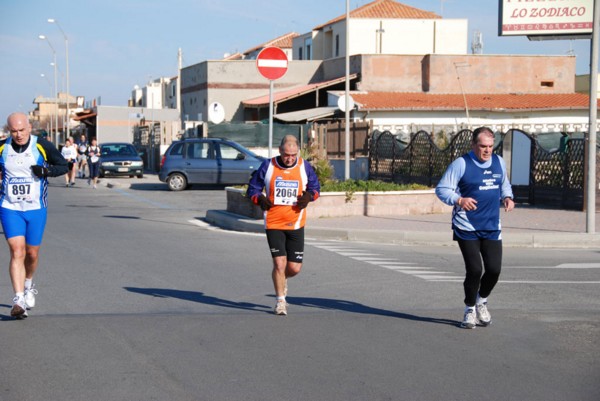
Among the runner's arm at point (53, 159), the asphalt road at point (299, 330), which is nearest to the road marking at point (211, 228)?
the asphalt road at point (299, 330)

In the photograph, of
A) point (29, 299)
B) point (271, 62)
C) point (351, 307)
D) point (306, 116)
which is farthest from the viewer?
point (306, 116)

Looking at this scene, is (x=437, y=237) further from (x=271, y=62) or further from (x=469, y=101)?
(x=469, y=101)

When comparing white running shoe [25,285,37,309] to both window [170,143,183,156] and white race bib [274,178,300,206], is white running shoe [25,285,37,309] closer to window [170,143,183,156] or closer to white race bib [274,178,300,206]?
white race bib [274,178,300,206]

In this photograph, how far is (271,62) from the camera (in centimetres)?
1719

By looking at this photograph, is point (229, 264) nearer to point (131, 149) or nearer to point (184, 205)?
point (184, 205)

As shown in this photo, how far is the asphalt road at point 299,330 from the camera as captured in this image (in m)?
6.21

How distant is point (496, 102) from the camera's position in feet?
163

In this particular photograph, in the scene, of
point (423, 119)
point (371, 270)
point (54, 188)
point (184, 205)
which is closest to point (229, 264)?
point (371, 270)

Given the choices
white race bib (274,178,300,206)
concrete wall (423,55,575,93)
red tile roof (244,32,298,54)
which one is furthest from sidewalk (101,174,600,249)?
red tile roof (244,32,298,54)

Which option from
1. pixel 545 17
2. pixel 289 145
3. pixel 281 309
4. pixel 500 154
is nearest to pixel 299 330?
pixel 281 309

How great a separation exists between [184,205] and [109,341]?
17.0m

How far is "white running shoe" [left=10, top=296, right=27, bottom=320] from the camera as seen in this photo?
832 centimetres

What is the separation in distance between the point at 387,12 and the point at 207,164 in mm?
39974

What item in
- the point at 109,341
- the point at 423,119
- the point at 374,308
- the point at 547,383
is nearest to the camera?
the point at 547,383
